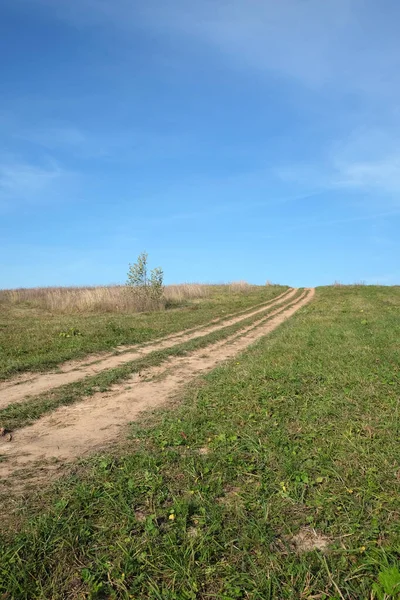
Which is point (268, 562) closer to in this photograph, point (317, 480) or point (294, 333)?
point (317, 480)

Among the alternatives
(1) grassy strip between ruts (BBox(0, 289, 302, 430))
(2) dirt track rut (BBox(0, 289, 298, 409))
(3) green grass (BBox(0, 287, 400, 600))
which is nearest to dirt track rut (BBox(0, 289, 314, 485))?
(1) grassy strip between ruts (BBox(0, 289, 302, 430))

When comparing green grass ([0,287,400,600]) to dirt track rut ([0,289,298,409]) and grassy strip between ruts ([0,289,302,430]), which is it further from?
dirt track rut ([0,289,298,409])

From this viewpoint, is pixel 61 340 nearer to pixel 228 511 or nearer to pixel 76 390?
pixel 76 390

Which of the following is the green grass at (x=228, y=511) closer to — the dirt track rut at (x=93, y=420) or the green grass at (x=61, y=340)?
the dirt track rut at (x=93, y=420)

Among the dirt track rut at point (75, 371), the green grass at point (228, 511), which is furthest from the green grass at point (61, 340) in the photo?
the green grass at point (228, 511)

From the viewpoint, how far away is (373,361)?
9.76 metres

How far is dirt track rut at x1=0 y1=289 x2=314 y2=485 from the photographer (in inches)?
211

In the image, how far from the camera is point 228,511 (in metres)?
3.81

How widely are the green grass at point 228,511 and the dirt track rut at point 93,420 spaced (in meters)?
0.58

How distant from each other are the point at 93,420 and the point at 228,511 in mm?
3527

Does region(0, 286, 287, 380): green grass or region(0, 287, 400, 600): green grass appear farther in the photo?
region(0, 286, 287, 380): green grass

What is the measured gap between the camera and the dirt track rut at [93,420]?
17.6 ft

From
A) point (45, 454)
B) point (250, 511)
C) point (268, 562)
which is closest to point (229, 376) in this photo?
point (45, 454)

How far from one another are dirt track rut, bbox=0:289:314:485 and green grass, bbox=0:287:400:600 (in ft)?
1.89
